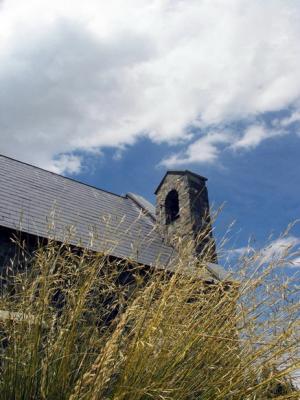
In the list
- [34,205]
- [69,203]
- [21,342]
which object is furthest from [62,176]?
[21,342]

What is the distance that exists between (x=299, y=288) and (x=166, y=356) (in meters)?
0.90

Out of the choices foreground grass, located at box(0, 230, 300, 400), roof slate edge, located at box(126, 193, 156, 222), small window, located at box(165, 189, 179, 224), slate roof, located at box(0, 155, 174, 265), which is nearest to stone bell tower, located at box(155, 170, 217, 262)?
small window, located at box(165, 189, 179, 224)

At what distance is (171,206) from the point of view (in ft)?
36.7

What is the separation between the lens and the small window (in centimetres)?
1082

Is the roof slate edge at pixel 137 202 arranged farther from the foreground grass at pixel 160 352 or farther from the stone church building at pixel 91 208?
the foreground grass at pixel 160 352

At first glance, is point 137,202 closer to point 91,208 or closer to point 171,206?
point 171,206

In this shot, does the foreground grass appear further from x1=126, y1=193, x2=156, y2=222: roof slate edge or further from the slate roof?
x1=126, y1=193, x2=156, y2=222: roof slate edge

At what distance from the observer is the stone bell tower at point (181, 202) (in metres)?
9.98

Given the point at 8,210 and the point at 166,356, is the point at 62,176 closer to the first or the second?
the point at 8,210

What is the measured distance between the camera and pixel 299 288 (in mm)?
2137

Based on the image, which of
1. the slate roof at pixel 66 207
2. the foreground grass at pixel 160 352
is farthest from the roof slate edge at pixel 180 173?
the foreground grass at pixel 160 352

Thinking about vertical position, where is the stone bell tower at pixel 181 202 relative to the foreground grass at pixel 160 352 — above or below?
above

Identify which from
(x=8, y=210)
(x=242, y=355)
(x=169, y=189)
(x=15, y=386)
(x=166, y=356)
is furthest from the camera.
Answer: (x=169, y=189)

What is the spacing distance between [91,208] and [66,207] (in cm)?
87
